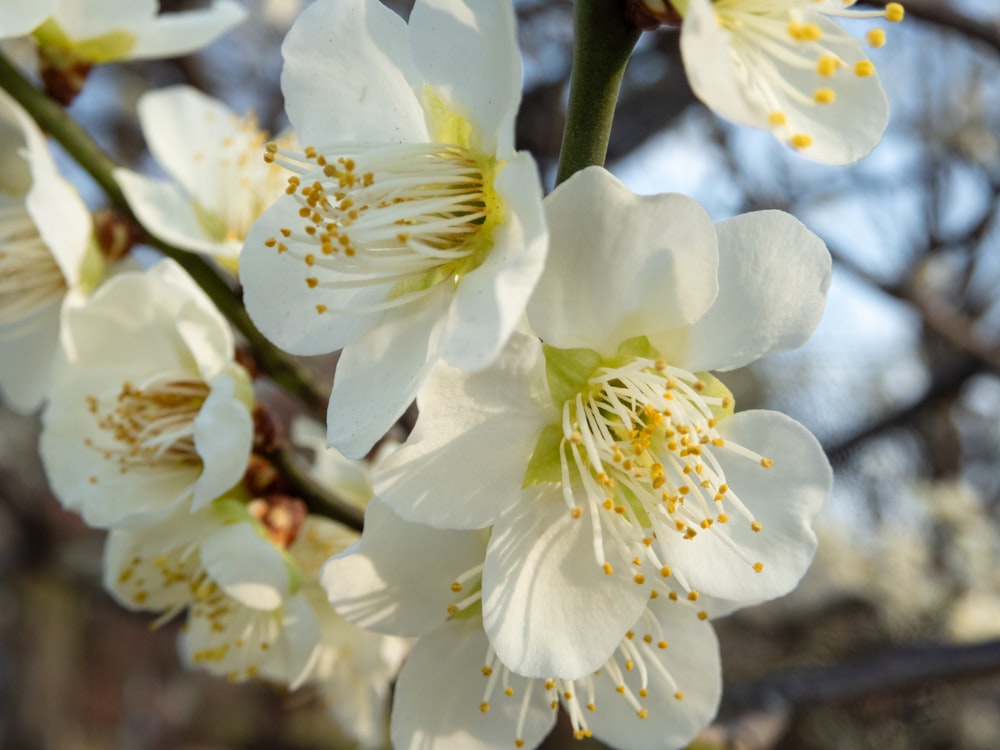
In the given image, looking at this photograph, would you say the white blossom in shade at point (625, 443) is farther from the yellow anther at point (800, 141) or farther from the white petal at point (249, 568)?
the white petal at point (249, 568)

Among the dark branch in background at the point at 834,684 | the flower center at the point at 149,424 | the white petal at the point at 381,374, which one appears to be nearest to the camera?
the white petal at the point at 381,374

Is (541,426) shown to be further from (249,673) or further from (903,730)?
(903,730)

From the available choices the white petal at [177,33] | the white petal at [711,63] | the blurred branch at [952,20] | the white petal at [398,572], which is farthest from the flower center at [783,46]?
the blurred branch at [952,20]

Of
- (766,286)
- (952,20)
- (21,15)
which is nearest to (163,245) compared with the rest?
(21,15)

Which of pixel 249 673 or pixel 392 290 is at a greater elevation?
pixel 392 290

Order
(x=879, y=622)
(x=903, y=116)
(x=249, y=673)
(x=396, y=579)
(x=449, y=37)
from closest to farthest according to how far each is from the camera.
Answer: (x=449, y=37) → (x=396, y=579) → (x=249, y=673) → (x=879, y=622) → (x=903, y=116)

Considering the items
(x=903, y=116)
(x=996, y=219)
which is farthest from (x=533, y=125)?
(x=903, y=116)

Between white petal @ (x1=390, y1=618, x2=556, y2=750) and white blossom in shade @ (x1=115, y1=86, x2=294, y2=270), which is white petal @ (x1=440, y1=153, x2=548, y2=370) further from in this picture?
white blossom in shade @ (x1=115, y1=86, x2=294, y2=270)

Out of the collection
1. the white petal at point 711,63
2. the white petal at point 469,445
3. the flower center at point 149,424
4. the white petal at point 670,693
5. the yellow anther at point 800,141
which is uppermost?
the white petal at point 711,63
